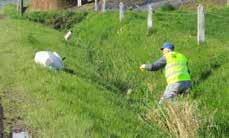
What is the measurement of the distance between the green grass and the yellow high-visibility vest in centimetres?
55

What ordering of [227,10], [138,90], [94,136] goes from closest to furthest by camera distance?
[94,136] < [138,90] < [227,10]

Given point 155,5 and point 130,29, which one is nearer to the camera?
point 130,29

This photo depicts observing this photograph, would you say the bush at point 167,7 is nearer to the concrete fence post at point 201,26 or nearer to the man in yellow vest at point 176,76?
the concrete fence post at point 201,26

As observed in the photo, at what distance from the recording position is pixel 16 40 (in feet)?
70.9

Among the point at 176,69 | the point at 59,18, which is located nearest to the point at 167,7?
the point at 59,18

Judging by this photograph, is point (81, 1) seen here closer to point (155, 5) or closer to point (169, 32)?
point (155, 5)

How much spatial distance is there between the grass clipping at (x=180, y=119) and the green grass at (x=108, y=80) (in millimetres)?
248

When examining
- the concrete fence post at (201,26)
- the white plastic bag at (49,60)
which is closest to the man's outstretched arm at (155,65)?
the white plastic bag at (49,60)

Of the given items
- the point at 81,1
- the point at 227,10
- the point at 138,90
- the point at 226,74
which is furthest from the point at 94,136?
the point at 81,1

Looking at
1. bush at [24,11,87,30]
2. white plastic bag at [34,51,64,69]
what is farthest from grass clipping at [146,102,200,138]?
bush at [24,11,87,30]

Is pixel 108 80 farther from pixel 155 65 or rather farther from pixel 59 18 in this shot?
pixel 59 18

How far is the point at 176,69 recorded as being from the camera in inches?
550

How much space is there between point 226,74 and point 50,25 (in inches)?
907

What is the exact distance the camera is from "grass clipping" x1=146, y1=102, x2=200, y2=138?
11.1 m
